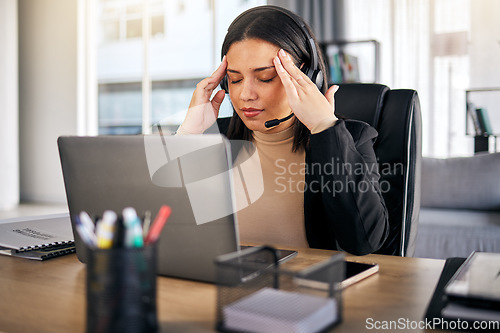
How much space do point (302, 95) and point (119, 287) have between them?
70 centimetres

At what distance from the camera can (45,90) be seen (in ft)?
16.1

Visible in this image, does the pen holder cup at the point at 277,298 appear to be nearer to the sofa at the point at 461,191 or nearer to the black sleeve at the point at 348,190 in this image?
the black sleeve at the point at 348,190

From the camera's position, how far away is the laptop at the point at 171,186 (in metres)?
0.60

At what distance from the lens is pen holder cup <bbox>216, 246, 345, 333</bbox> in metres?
0.47

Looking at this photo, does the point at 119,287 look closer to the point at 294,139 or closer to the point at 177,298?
the point at 177,298

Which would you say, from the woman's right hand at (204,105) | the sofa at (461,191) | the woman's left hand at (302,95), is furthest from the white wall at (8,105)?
the woman's left hand at (302,95)

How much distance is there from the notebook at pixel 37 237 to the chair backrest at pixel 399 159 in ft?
2.33

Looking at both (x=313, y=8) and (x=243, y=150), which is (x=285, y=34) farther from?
(x=313, y=8)

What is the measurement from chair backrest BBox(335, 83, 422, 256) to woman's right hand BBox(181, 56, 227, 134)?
38 cm

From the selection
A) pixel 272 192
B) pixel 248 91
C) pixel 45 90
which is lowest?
pixel 272 192

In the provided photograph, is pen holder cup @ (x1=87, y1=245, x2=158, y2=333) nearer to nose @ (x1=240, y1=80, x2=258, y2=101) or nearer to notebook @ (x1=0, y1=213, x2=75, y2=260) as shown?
notebook @ (x1=0, y1=213, x2=75, y2=260)

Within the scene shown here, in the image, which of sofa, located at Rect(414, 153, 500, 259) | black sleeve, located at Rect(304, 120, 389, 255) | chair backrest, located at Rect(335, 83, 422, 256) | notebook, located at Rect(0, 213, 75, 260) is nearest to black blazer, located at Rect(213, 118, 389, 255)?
black sleeve, located at Rect(304, 120, 389, 255)

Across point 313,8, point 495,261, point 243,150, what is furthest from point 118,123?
point 495,261

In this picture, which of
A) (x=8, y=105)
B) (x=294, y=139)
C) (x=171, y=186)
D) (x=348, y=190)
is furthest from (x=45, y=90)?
(x=171, y=186)
